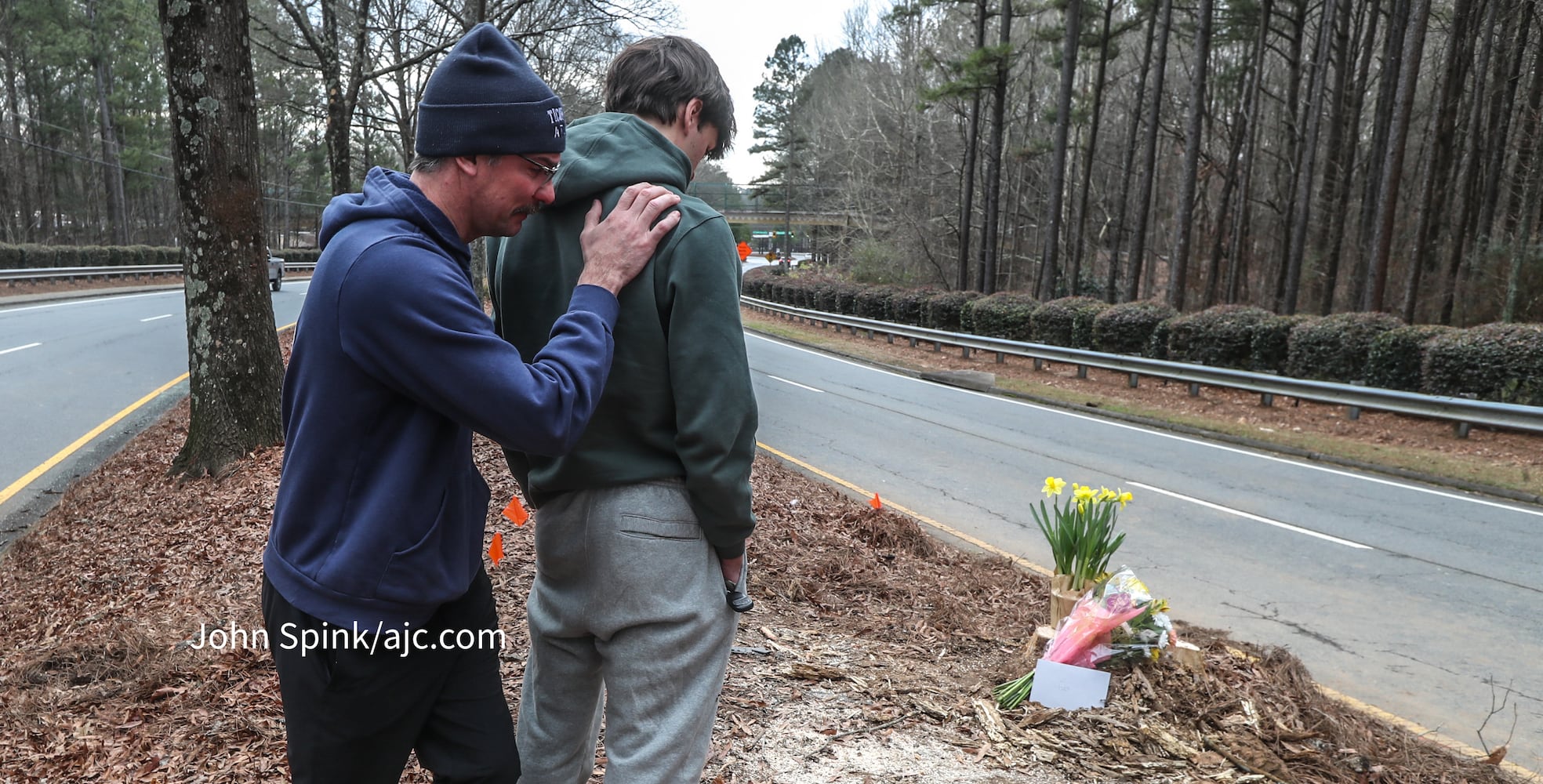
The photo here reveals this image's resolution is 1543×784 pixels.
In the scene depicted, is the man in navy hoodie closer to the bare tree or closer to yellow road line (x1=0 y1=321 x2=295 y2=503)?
yellow road line (x1=0 y1=321 x2=295 y2=503)

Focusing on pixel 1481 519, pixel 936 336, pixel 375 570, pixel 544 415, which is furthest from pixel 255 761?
pixel 936 336

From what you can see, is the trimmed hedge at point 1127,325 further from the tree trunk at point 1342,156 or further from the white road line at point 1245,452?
the tree trunk at point 1342,156

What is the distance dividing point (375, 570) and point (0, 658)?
141 inches

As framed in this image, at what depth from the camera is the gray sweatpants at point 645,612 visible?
6.44 ft

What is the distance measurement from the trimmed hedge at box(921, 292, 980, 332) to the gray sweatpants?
24.1 metres

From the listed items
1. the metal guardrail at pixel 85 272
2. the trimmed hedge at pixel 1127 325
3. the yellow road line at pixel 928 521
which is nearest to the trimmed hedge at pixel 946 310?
the trimmed hedge at pixel 1127 325

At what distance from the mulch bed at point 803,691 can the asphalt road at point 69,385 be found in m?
2.93

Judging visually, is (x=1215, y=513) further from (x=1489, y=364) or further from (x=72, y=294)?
(x=72, y=294)

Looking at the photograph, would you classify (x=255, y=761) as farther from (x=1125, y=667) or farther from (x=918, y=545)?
(x=918, y=545)

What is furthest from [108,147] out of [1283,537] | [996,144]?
[1283,537]

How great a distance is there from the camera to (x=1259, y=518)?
880 centimetres

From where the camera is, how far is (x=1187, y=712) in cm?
373

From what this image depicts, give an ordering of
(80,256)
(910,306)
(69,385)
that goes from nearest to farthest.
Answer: (69,385), (910,306), (80,256)

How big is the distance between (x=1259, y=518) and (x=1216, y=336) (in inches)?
355
